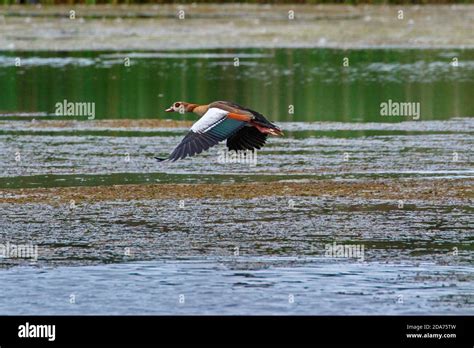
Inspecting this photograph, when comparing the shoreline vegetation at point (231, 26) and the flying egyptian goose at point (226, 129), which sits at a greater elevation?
the shoreline vegetation at point (231, 26)

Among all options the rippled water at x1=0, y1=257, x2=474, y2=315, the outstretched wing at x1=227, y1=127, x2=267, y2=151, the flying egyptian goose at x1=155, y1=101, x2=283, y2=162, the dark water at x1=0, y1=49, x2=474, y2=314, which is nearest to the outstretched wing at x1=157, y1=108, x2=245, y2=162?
the flying egyptian goose at x1=155, y1=101, x2=283, y2=162

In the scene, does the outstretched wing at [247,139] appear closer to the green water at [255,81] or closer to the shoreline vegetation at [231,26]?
the green water at [255,81]

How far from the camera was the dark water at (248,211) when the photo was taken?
11.2 m

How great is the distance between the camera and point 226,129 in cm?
1370

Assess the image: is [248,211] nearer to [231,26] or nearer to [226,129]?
[226,129]

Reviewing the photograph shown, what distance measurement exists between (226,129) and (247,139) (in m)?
0.55

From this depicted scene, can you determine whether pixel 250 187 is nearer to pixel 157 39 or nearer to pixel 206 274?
pixel 206 274

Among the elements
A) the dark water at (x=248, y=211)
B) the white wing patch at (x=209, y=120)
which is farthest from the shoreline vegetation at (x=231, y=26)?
the white wing patch at (x=209, y=120)

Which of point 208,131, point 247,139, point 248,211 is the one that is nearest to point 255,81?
point 248,211

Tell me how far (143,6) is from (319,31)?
41.7 ft

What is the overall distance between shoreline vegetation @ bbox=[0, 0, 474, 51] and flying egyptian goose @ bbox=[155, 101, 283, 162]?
22.2 metres

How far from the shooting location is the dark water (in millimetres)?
11164

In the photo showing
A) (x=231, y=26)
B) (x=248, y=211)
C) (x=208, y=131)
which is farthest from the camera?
(x=231, y=26)
